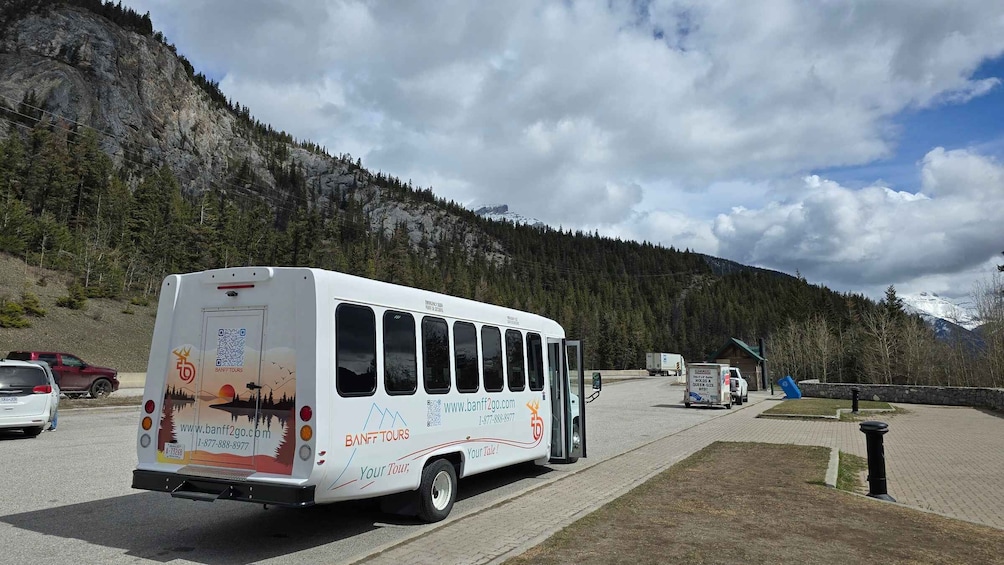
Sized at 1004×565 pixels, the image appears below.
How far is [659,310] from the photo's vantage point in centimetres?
18025

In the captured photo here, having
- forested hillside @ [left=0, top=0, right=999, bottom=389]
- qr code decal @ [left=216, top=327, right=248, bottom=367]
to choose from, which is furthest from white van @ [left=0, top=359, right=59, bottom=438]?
forested hillside @ [left=0, top=0, right=999, bottom=389]

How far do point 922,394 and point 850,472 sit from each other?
27.3m

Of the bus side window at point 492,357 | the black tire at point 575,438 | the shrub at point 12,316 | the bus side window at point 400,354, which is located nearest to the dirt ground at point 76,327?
the shrub at point 12,316

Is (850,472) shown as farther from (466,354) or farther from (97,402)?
(97,402)

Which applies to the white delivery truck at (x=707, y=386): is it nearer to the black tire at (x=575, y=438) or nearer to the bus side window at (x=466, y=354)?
the black tire at (x=575, y=438)

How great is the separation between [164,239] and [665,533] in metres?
79.6

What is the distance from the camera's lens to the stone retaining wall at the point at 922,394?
28623mm

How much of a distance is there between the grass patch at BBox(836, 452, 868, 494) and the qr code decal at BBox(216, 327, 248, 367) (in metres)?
8.76

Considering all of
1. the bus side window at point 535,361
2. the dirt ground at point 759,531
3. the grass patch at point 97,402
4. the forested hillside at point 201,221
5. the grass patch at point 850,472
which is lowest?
the grass patch at point 850,472

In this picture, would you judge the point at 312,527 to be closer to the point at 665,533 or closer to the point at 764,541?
the point at 665,533

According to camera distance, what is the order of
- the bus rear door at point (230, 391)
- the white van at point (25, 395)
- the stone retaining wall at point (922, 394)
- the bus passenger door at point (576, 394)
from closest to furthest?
the bus rear door at point (230, 391), the bus passenger door at point (576, 394), the white van at point (25, 395), the stone retaining wall at point (922, 394)

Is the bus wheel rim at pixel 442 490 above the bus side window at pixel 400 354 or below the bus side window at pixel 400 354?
below

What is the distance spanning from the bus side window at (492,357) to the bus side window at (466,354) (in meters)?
0.26

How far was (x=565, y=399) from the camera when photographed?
1087cm
